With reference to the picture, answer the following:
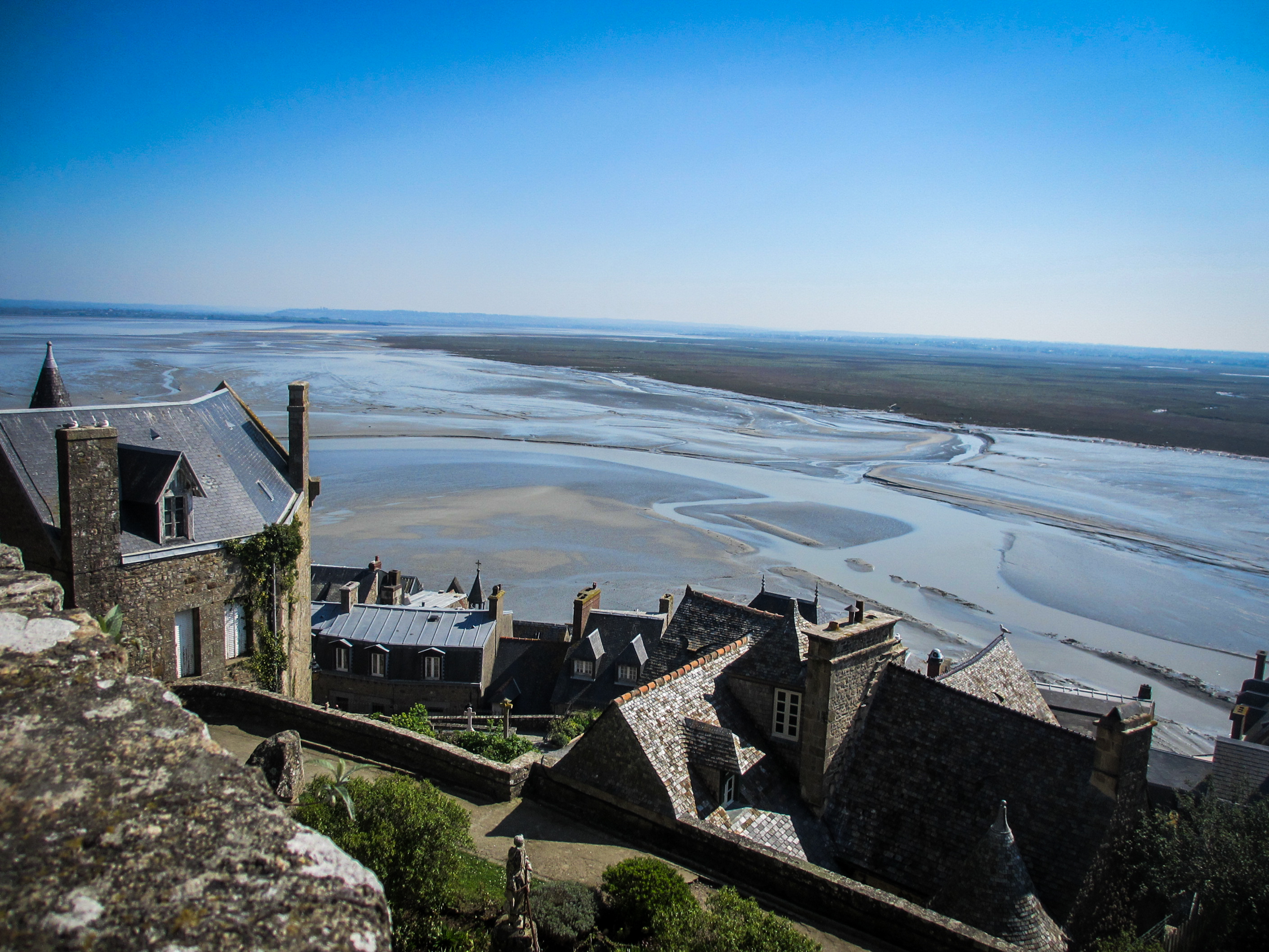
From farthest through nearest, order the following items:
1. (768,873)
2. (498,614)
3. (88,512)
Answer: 1. (498,614)
2. (88,512)
3. (768,873)

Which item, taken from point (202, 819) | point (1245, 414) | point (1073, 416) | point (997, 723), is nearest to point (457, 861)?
point (202, 819)

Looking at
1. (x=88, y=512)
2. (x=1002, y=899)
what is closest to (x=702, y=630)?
(x=1002, y=899)

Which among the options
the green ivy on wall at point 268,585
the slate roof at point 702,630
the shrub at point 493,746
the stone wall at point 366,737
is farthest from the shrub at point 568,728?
the green ivy on wall at point 268,585

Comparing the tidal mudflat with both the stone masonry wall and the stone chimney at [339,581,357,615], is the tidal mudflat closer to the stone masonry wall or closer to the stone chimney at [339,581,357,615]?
the stone masonry wall

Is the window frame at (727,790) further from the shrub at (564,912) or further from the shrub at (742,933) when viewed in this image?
the shrub at (742,933)

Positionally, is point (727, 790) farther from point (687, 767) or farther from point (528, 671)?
point (528, 671)

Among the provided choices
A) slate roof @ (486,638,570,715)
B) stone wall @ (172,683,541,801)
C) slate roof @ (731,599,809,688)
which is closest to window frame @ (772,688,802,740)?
slate roof @ (731,599,809,688)

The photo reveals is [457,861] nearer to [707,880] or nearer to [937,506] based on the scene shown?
[707,880]
